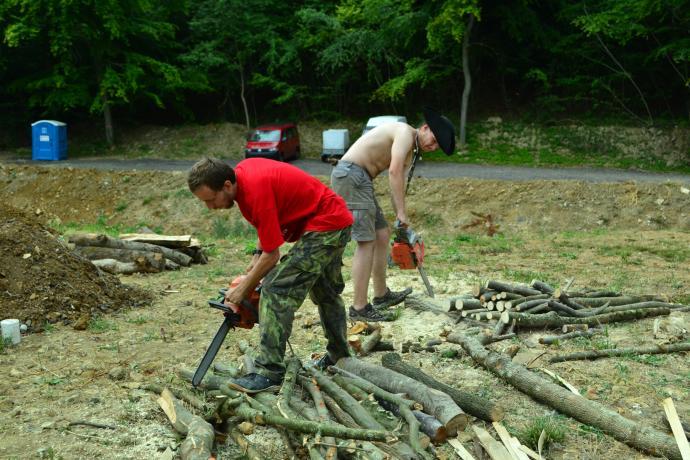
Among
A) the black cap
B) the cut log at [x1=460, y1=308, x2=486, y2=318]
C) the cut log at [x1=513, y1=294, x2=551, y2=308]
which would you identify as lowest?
the cut log at [x1=460, y1=308, x2=486, y2=318]

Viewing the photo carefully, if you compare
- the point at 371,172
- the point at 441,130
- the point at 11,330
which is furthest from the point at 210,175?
the point at 11,330

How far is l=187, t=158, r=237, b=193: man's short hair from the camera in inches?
160

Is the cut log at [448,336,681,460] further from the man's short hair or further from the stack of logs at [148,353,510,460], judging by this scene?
the man's short hair

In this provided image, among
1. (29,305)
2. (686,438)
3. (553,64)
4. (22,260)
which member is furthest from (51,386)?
(553,64)

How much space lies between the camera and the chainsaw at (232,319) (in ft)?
14.5

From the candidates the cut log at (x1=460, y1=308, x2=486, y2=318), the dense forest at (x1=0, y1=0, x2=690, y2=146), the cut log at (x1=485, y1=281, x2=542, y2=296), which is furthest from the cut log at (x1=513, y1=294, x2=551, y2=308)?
the dense forest at (x1=0, y1=0, x2=690, y2=146)

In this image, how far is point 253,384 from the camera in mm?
4449

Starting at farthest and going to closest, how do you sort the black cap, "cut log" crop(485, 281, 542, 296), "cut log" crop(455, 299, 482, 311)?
1. "cut log" crop(485, 281, 542, 296)
2. "cut log" crop(455, 299, 482, 311)
3. the black cap

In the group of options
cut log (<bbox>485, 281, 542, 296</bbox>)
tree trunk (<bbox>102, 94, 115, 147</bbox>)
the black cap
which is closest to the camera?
the black cap

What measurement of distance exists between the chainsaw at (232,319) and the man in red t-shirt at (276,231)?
7 centimetres

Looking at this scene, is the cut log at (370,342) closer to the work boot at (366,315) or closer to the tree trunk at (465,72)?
the work boot at (366,315)

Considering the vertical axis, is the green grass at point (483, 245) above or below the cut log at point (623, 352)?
below

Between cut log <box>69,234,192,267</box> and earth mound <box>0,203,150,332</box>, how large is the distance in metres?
1.52

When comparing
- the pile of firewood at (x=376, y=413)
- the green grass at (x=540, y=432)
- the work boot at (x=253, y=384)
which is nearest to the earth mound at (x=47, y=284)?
the pile of firewood at (x=376, y=413)
